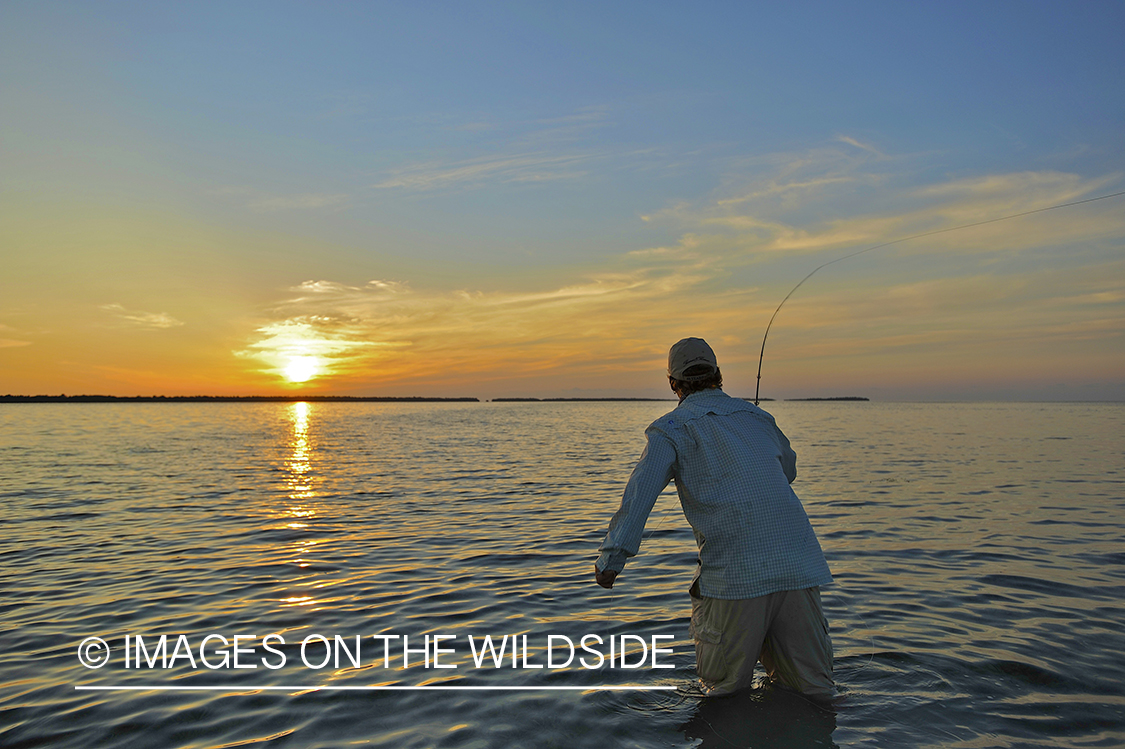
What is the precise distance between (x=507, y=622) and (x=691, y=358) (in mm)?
4210

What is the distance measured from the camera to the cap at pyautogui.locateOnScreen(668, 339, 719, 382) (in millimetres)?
4641

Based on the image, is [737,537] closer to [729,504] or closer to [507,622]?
[729,504]

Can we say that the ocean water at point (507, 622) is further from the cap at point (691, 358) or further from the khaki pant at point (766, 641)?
the cap at point (691, 358)

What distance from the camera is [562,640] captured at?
6844 millimetres

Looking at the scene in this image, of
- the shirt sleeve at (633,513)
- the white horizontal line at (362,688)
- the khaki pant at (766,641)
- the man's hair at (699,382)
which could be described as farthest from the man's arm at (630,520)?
the white horizontal line at (362,688)

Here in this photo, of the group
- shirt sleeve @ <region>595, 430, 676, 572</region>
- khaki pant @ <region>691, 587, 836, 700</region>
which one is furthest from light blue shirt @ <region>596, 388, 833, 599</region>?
khaki pant @ <region>691, 587, 836, 700</region>

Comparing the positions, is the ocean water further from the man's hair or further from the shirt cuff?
the man's hair

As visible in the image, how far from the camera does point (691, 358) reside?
4.65 m

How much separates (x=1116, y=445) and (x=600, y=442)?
2354 centimetres

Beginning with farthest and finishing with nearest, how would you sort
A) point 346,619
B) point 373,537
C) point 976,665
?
point 373,537 < point 346,619 < point 976,665

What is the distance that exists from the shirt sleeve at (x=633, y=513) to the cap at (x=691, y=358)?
0.58 metres

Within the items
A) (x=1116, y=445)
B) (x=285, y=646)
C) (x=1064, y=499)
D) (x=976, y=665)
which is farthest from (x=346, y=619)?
(x=1116, y=445)

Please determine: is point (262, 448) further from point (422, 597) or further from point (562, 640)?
point (562, 640)

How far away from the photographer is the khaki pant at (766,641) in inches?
170
